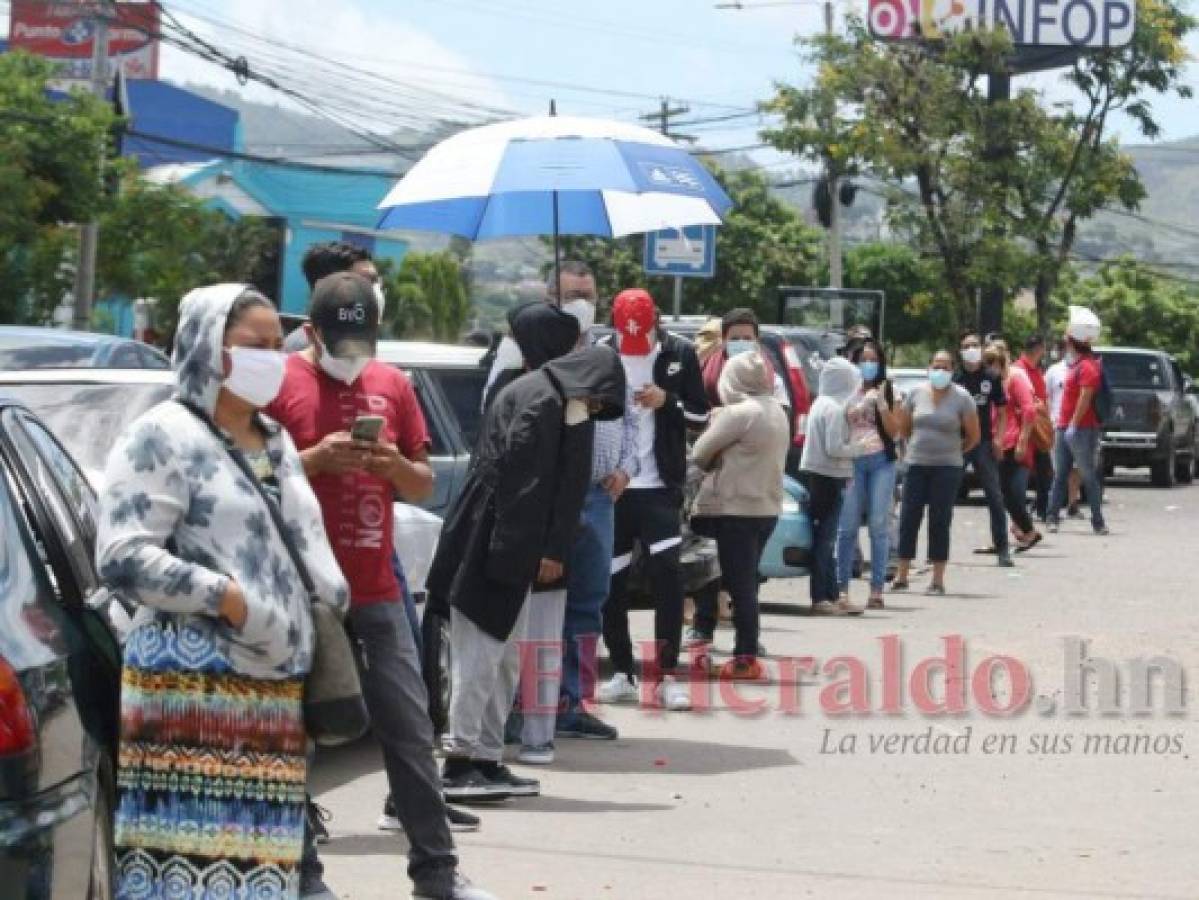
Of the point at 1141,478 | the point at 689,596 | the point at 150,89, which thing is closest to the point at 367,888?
the point at 689,596

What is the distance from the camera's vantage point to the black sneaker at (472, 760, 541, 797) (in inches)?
384

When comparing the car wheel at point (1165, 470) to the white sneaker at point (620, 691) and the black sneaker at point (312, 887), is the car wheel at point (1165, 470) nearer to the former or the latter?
the white sneaker at point (620, 691)

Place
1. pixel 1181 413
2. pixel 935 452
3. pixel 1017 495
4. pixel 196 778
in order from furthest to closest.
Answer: pixel 1181 413 → pixel 1017 495 → pixel 935 452 → pixel 196 778

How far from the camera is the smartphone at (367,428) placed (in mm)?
7355

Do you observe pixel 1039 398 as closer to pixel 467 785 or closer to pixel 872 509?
pixel 872 509

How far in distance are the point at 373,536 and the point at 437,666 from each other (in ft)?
11.3

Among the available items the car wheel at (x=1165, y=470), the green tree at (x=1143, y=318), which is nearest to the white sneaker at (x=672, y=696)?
the car wheel at (x=1165, y=470)

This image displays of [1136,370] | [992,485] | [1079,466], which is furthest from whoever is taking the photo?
[1136,370]

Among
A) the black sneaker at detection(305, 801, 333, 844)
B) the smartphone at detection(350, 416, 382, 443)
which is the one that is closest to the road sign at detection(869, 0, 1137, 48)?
the black sneaker at detection(305, 801, 333, 844)

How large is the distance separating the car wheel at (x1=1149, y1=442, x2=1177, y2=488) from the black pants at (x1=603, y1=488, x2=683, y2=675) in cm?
2568

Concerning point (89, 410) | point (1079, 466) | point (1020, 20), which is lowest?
point (1079, 466)

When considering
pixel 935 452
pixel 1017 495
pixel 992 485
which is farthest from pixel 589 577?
pixel 1017 495

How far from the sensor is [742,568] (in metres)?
13.2

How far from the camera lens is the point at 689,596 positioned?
1520 cm
